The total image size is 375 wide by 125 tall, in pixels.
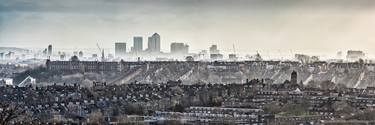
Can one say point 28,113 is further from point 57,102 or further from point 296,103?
point 296,103

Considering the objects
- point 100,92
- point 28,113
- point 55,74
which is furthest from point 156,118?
point 55,74

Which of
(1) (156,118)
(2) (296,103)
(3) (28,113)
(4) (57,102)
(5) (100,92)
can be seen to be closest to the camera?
(3) (28,113)

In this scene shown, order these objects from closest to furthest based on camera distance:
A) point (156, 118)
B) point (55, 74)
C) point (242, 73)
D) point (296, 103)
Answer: point (156, 118) → point (296, 103) → point (55, 74) → point (242, 73)

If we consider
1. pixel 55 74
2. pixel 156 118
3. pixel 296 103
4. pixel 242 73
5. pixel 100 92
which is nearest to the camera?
pixel 156 118

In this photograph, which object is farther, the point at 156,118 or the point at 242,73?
the point at 242,73

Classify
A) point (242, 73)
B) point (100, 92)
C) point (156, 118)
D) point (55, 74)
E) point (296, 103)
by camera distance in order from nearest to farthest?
point (156, 118), point (296, 103), point (100, 92), point (55, 74), point (242, 73)

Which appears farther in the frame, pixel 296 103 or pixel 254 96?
pixel 254 96

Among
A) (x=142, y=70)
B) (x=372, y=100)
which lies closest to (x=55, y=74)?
(x=142, y=70)

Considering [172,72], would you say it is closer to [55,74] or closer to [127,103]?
[55,74]

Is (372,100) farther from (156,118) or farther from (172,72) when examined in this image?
(172,72)
